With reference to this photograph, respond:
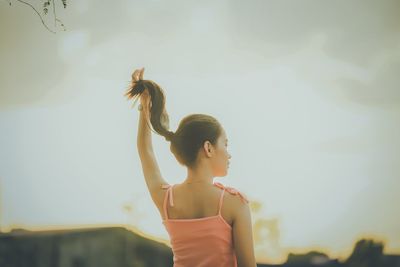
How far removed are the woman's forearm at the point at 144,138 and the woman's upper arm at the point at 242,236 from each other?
392 millimetres

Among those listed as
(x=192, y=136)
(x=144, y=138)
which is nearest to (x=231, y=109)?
(x=144, y=138)

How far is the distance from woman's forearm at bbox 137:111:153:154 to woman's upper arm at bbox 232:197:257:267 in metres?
0.39

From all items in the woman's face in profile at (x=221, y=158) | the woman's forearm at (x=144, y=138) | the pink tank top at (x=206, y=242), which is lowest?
the pink tank top at (x=206, y=242)

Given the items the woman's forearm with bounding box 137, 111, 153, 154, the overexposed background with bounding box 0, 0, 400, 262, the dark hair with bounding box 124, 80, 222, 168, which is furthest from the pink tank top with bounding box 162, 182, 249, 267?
the overexposed background with bounding box 0, 0, 400, 262

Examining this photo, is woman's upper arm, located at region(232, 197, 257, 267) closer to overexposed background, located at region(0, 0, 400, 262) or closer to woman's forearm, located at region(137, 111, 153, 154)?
woman's forearm, located at region(137, 111, 153, 154)

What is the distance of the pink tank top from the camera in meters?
1.16

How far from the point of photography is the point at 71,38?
2.19 metres

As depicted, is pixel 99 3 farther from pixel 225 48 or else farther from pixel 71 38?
pixel 225 48

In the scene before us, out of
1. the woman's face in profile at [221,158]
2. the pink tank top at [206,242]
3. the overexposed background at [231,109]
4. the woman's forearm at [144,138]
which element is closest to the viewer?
the pink tank top at [206,242]

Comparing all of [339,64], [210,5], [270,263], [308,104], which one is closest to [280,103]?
[308,104]

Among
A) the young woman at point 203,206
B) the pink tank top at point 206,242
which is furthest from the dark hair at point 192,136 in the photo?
the pink tank top at point 206,242

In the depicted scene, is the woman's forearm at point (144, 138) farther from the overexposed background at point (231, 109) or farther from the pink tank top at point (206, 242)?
the overexposed background at point (231, 109)

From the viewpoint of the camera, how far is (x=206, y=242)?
1.16 m

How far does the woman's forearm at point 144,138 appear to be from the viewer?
56.2 inches
